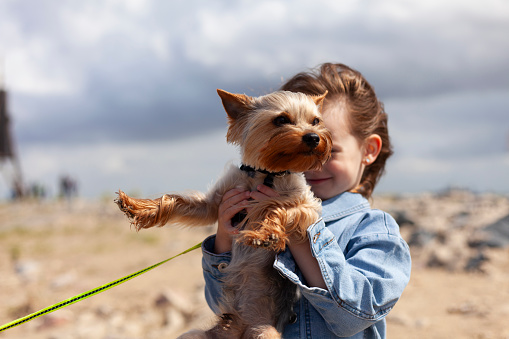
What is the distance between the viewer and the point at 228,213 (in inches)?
128

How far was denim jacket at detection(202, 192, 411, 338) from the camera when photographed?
2805 millimetres

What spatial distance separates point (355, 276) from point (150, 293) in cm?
808

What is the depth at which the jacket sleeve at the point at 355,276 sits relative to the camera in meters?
2.79

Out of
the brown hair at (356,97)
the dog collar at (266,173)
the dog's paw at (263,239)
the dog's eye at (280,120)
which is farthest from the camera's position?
the brown hair at (356,97)

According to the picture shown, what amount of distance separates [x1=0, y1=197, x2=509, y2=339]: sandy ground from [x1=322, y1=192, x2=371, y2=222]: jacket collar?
115cm

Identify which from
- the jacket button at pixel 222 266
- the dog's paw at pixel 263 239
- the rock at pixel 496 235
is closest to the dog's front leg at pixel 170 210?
the jacket button at pixel 222 266

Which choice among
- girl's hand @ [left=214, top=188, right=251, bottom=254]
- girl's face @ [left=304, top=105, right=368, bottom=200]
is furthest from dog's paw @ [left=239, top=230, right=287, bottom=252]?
girl's face @ [left=304, top=105, right=368, bottom=200]

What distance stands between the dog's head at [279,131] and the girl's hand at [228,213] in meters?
0.25

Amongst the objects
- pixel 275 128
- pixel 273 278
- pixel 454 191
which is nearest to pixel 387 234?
pixel 273 278

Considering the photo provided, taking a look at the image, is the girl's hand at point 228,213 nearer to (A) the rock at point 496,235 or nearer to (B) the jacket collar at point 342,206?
(B) the jacket collar at point 342,206

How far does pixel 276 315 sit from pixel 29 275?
39.1 feet

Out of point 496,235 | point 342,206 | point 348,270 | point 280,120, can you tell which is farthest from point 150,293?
point 496,235

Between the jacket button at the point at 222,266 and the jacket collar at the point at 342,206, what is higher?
the jacket collar at the point at 342,206

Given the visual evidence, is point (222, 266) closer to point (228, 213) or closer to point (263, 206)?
point (228, 213)
